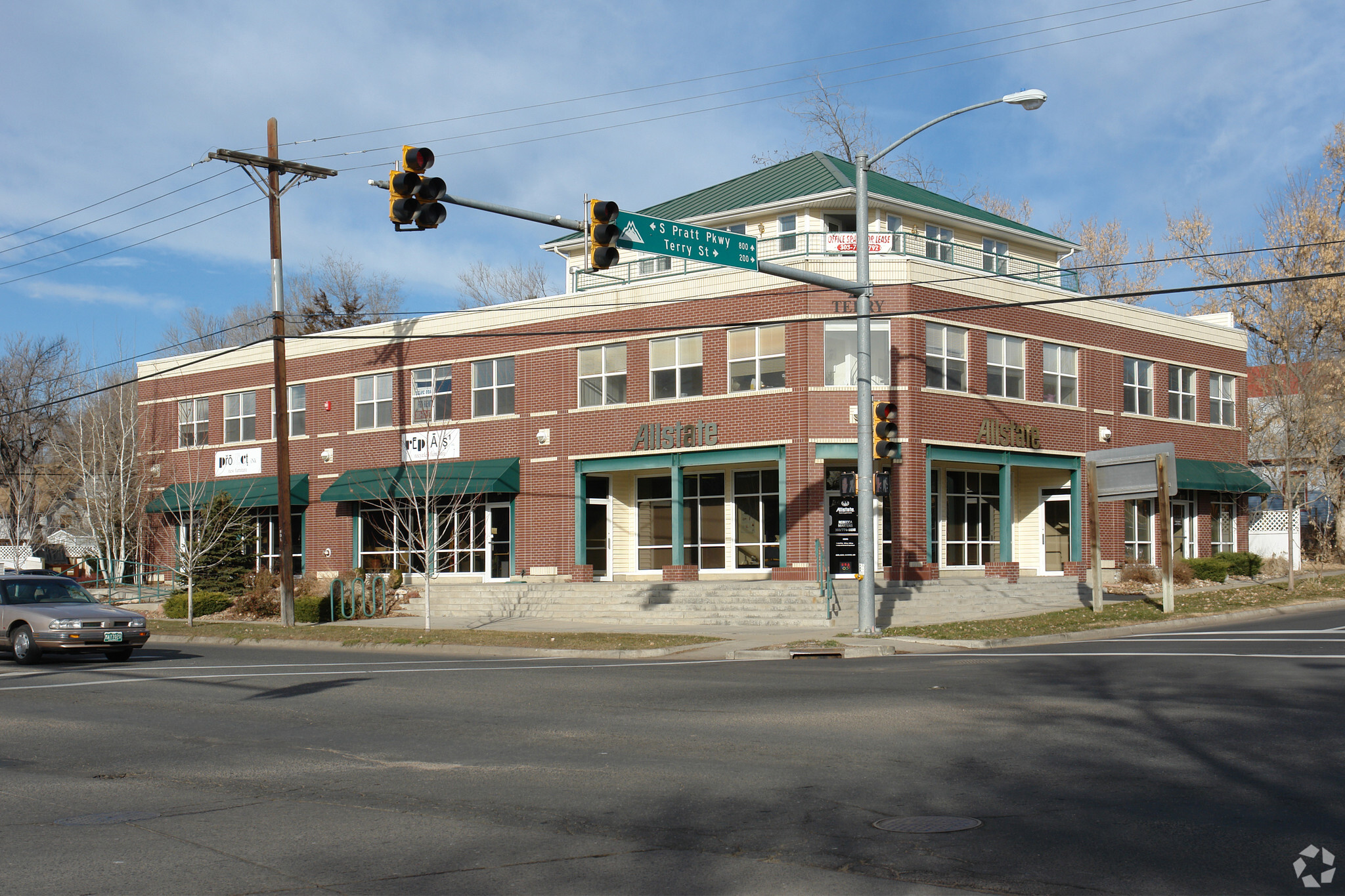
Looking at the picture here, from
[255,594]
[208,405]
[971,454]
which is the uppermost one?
[208,405]

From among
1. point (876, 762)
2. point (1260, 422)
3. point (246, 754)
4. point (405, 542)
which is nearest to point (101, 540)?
point (405, 542)

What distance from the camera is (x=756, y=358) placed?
3153cm

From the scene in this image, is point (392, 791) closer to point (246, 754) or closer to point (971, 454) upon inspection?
point (246, 754)

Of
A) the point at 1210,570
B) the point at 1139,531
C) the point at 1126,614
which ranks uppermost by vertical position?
the point at 1139,531

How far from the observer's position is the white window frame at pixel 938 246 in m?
37.2

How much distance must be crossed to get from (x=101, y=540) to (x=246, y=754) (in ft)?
118

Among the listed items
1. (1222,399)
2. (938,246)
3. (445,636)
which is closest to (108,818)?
(445,636)

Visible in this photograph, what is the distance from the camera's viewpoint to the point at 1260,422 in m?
48.1

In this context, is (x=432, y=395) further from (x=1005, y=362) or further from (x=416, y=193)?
(x=416, y=193)

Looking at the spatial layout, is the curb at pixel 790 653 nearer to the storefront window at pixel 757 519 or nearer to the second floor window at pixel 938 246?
the storefront window at pixel 757 519

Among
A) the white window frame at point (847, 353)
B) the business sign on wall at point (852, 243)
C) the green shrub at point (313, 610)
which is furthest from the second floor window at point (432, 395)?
the white window frame at point (847, 353)

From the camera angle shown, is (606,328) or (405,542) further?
(405,542)

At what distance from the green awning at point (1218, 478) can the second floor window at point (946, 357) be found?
31.9ft

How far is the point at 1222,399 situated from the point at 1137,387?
5196 millimetres
